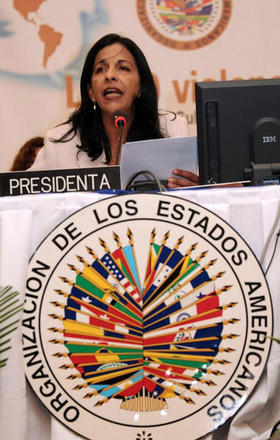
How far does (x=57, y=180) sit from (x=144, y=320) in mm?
361

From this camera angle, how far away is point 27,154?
10.7 feet

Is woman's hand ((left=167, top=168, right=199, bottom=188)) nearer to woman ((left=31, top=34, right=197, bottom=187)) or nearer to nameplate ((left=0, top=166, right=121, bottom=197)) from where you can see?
nameplate ((left=0, top=166, right=121, bottom=197))

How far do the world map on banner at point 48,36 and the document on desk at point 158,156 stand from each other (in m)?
1.82

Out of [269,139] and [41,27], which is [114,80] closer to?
[41,27]

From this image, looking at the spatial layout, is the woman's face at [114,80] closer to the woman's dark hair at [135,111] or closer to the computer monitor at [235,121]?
the woman's dark hair at [135,111]

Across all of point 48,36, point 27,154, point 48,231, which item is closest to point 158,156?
point 48,231

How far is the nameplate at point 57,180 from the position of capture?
1344 mm

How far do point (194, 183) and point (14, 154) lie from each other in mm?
1803

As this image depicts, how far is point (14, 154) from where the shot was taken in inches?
131

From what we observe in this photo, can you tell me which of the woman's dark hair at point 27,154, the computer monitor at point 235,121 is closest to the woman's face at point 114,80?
the woman's dark hair at point 27,154

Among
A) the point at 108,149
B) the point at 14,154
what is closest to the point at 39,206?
the point at 108,149

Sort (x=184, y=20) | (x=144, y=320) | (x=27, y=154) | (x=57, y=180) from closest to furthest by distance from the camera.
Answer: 1. (x=144, y=320)
2. (x=57, y=180)
3. (x=27, y=154)
4. (x=184, y=20)

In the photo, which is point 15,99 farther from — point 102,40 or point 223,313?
point 223,313

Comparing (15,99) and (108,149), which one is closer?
(108,149)
